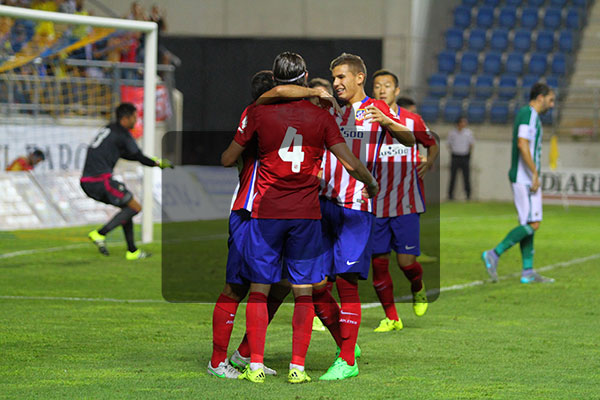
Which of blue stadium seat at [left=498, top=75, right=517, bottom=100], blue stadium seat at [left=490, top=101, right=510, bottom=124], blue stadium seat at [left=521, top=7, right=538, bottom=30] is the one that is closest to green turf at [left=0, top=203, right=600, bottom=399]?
blue stadium seat at [left=490, top=101, right=510, bottom=124]

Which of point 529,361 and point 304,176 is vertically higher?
point 304,176

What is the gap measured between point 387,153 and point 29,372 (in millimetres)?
3332

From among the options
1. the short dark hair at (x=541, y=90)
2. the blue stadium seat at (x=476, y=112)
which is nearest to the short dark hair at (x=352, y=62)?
A: the short dark hair at (x=541, y=90)

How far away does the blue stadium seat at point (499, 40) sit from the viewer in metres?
28.7

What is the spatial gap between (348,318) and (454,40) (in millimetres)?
24404

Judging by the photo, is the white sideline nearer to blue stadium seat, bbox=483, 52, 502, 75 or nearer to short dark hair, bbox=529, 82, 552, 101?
short dark hair, bbox=529, 82, 552, 101

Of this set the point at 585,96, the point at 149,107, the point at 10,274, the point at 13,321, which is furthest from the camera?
the point at 585,96

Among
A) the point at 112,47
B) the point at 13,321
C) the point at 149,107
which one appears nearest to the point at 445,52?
the point at 112,47

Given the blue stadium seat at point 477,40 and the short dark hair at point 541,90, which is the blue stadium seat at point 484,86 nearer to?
the blue stadium seat at point 477,40

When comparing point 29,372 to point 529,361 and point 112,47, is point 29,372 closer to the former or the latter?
point 529,361

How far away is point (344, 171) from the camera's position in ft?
19.4

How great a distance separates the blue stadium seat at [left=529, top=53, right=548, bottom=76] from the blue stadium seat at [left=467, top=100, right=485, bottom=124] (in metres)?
1.97

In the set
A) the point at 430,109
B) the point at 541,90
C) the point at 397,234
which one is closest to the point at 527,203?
the point at 541,90

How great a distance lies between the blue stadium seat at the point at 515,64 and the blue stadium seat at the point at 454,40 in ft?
5.72
